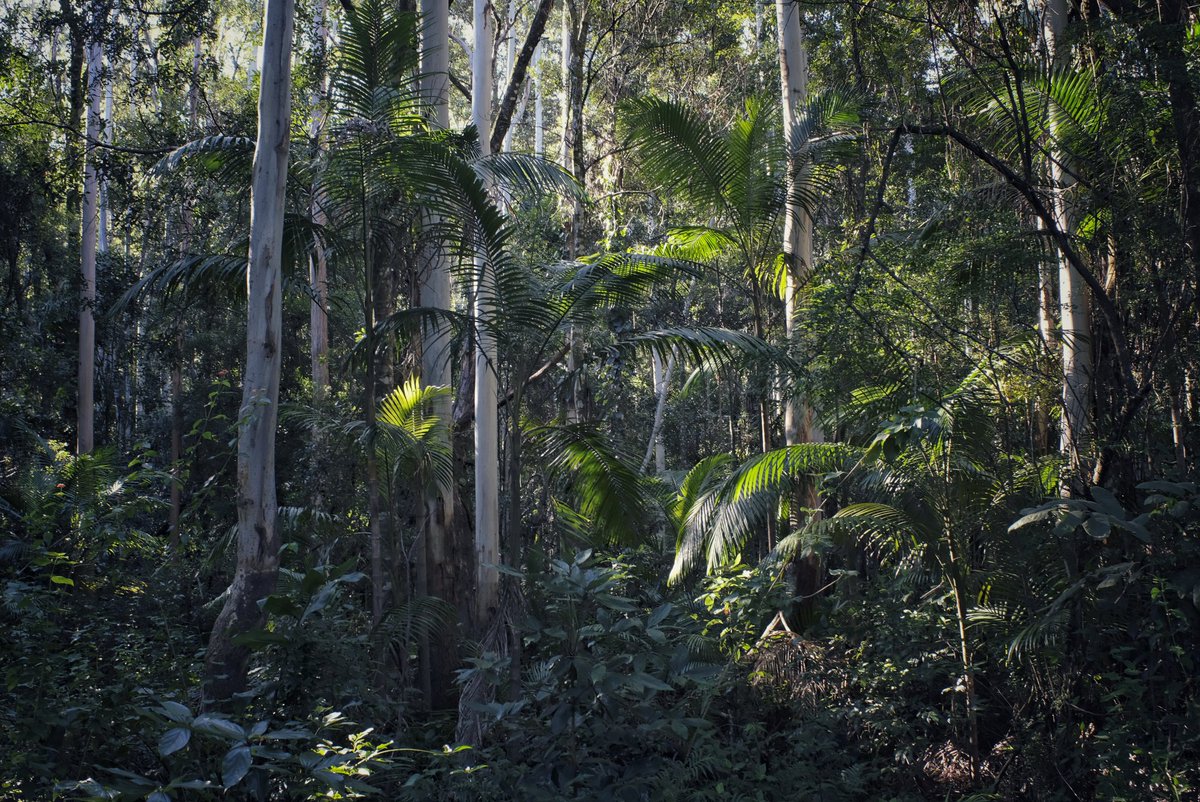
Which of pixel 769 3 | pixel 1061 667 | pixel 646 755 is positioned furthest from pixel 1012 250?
pixel 769 3

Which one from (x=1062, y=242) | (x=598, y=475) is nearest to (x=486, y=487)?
(x=598, y=475)

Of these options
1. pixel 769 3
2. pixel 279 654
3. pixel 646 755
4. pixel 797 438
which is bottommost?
pixel 646 755

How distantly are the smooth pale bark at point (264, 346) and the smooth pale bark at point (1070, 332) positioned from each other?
16.1 ft

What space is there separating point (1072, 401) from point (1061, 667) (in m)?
1.86

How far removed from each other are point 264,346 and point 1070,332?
5202 millimetres

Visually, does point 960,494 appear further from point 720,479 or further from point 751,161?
point 751,161

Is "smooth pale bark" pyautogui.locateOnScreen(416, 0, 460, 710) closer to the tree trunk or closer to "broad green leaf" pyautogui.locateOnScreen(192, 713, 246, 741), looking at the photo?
the tree trunk

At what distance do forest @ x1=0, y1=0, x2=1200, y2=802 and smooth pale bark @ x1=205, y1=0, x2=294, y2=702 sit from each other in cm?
3

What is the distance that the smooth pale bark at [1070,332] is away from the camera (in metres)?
5.61

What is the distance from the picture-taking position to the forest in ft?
12.7

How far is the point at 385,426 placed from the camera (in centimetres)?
618

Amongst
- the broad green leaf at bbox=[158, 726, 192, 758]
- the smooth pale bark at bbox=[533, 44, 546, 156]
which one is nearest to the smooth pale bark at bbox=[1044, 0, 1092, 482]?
the broad green leaf at bbox=[158, 726, 192, 758]

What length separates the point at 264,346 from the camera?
6.09 metres

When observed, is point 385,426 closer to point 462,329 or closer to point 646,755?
point 462,329
